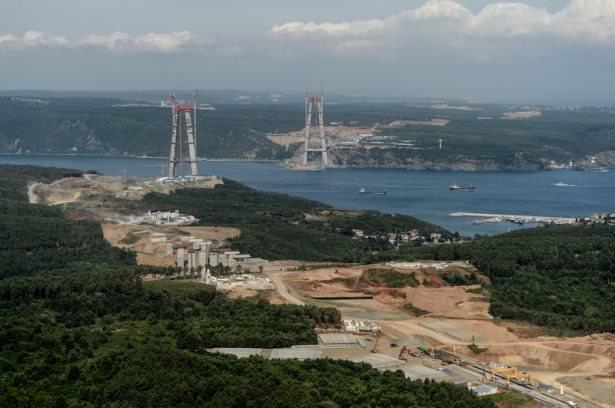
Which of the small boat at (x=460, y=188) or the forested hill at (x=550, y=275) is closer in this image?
the forested hill at (x=550, y=275)

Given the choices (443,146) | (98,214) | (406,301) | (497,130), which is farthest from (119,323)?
(497,130)

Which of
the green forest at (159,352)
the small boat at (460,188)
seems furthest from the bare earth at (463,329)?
the small boat at (460,188)

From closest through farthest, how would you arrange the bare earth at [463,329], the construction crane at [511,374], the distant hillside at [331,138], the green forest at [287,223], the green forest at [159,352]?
the green forest at [159,352] → the construction crane at [511,374] → the bare earth at [463,329] → the green forest at [287,223] → the distant hillside at [331,138]

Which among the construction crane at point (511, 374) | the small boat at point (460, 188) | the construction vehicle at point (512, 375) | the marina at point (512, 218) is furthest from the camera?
the small boat at point (460, 188)

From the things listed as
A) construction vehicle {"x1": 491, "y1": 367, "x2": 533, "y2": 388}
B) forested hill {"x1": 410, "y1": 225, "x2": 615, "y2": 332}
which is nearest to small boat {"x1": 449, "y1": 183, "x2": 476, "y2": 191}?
forested hill {"x1": 410, "y1": 225, "x2": 615, "y2": 332}

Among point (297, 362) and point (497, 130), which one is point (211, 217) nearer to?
point (297, 362)

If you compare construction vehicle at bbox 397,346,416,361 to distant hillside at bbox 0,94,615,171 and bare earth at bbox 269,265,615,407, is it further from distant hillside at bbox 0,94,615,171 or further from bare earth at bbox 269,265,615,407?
distant hillside at bbox 0,94,615,171

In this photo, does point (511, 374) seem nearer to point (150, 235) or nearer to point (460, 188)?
point (150, 235)

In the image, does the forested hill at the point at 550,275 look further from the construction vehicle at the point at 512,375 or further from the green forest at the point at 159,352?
the green forest at the point at 159,352
